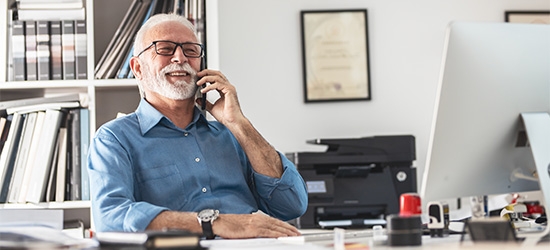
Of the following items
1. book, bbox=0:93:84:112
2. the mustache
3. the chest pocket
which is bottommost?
the chest pocket

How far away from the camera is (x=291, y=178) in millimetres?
2361

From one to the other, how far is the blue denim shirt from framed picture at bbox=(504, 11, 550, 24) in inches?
95.8

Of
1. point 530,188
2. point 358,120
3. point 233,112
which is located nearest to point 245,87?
point 358,120

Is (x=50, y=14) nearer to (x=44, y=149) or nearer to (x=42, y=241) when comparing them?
(x=44, y=149)

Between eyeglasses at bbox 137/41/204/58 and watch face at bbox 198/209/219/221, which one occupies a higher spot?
eyeglasses at bbox 137/41/204/58

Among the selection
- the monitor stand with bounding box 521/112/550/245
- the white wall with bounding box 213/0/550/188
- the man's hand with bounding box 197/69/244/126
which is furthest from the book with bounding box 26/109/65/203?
the monitor stand with bounding box 521/112/550/245

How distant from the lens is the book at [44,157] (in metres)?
2.95

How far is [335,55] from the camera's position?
419cm

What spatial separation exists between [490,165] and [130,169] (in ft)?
3.36

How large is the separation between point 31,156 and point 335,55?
1837 millimetres

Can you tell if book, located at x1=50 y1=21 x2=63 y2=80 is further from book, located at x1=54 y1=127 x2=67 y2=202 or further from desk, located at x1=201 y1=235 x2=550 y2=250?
desk, located at x1=201 y1=235 x2=550 y2=250

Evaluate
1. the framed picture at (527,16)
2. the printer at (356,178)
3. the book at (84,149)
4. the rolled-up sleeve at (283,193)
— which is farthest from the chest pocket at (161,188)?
the framed picture at (527,16)

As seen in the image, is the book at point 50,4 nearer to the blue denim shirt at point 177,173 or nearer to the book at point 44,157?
the book at point 44,157

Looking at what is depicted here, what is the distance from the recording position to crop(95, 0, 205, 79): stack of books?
307 centimetres
